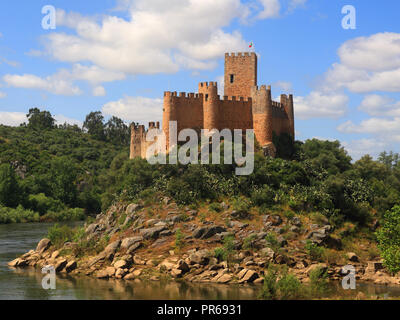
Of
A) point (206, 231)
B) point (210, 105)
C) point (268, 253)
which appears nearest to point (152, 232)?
point (206, 231)

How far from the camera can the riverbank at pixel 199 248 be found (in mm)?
32031

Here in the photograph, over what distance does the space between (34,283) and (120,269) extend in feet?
15.4

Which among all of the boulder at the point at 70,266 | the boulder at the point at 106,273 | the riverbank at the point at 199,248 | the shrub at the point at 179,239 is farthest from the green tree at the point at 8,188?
the shrub at the point at 179,239

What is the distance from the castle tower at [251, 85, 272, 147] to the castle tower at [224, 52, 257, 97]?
2.00 meters

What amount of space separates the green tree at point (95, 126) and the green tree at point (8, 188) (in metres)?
41.5

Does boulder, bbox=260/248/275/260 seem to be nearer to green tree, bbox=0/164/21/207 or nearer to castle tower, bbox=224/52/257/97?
castle tower, bbox=224/52/257/97

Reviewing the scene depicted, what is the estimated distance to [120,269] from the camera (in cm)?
3219

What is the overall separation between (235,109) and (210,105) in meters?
2.03

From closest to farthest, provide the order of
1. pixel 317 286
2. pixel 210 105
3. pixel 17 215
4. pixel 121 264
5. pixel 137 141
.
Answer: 1. pixel 317 286
2. pixel 121 264
3. pixel 210 105
4. pixel 137 141
5. pixel 17 215

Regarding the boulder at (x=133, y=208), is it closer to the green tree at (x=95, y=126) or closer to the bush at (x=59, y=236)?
the bush at (x=59, y=236)

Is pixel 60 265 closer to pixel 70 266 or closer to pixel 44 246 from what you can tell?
pixel 70 266

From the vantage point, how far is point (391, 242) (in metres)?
30.4

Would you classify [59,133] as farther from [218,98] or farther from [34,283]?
[34,283]

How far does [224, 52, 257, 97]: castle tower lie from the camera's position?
44594 millimetres
